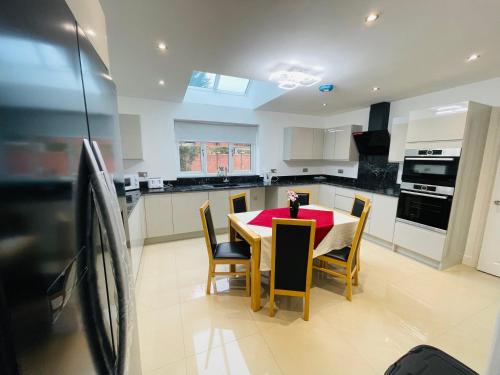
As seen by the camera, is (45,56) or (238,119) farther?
(238,119)

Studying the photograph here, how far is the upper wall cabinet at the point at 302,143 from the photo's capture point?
15.2 feet

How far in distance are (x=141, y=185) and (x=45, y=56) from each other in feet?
11.7

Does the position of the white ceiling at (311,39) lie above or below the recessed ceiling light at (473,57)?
below

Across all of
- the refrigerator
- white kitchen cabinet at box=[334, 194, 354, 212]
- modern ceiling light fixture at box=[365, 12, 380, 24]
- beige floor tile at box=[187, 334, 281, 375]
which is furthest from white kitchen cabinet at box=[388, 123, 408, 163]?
the refrigerator

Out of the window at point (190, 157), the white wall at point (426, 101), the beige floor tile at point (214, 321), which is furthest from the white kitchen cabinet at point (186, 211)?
the white wall at point (426, 101)

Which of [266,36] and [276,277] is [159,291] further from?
[266,36]

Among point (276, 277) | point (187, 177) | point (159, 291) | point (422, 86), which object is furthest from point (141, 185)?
point (422, 86)

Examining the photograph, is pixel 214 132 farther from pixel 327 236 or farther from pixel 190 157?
pixel 327 236

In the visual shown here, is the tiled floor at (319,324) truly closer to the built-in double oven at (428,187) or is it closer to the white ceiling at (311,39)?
the built-in double oven at (428,187)

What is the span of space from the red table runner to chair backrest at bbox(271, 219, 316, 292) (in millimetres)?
358

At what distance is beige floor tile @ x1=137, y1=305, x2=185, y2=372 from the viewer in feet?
5.06

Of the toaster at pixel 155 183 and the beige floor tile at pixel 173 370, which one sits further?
the toaster at pixel 155 183

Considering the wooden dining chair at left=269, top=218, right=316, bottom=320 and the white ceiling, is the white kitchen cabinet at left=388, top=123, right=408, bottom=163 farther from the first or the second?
the wooden dining chair at left=269, top=218, right=316, bottom=320

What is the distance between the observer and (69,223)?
1.63 ft
